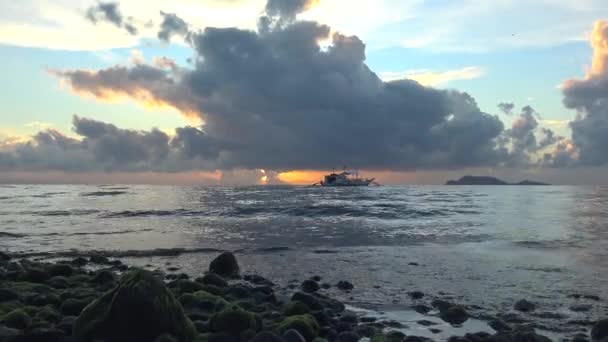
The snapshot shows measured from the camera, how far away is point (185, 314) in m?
8.36

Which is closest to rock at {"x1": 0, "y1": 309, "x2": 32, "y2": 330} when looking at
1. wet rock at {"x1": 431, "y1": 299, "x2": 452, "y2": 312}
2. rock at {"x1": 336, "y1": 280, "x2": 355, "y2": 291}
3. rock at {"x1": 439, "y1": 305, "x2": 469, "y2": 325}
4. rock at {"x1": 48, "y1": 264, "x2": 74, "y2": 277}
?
rock at {"x1": 48, "y1": 264, "x2": 74, "y2": 277}

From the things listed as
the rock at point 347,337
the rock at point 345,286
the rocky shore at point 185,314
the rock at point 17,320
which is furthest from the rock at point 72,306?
the rock at point 345,286

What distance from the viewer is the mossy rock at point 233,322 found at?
25.9ft

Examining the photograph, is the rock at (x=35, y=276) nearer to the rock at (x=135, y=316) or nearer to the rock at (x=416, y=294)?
the rock at (x=135, y=316)

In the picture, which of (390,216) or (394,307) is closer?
(394,307)

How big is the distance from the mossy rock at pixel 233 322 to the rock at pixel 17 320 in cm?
321

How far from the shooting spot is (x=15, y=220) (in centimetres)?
3822

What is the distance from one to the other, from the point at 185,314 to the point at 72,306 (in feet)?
9.14

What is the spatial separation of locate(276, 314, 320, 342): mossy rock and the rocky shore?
18 millimetres

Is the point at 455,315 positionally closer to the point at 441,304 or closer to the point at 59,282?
the point at 441,304

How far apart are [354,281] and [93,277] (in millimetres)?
7523

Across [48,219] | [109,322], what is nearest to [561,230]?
[109,322]

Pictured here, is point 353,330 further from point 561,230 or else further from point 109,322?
point 561,230

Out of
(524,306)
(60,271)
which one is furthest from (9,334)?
(524,306)
